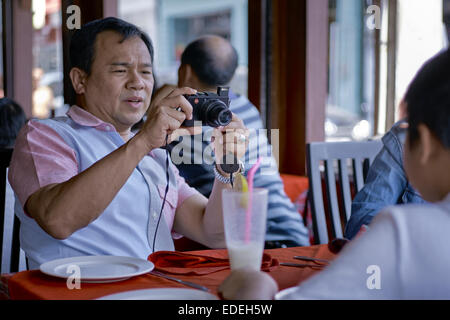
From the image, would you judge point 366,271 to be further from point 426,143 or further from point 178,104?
point 178,104

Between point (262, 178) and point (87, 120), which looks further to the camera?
point (262, 178)

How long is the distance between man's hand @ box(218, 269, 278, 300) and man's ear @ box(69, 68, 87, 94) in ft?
3.29

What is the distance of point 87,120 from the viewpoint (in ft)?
5.18

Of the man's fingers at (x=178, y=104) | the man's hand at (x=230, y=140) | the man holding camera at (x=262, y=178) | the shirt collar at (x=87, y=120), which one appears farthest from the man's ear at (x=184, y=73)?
the man's fingers at (x=178, y=104)

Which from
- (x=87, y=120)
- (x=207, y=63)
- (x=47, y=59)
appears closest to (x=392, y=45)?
(x=207, y=63)

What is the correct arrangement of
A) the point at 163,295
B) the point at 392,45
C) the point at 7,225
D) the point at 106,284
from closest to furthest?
1. the point at 163,295
2. the point at 106,284
3. the point at 7,225
4. the point at 392,45

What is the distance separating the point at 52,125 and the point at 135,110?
23cm

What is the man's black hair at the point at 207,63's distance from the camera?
2752mm

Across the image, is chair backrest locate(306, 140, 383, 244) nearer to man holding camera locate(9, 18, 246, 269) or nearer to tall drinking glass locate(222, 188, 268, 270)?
man holding camera locate(9, 18, 246, 269)

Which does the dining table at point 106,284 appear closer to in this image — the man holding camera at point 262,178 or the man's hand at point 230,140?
the man's hand at point 230,140

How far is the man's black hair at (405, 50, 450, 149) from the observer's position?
752 mm

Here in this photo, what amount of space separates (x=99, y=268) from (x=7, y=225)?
0.84 meters

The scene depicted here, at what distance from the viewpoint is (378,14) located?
3438mm

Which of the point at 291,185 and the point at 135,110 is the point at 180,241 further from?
the point at 291,185
